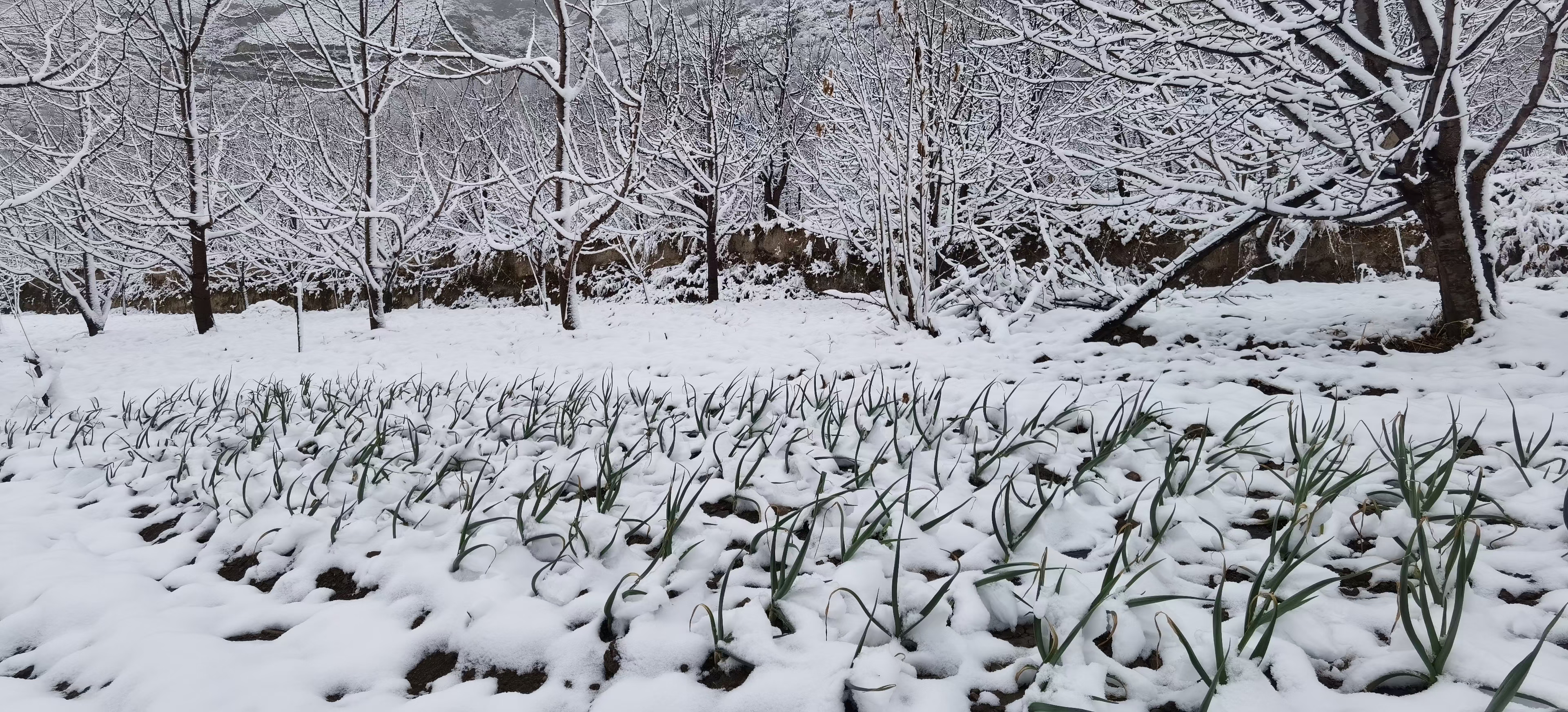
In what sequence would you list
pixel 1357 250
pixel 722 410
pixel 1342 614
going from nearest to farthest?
1. pixel 1342 614
2. pixel 722 410
3. pixel 1357 250

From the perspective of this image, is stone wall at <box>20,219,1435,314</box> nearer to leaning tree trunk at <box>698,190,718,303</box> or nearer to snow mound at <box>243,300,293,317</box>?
snow mound at <box>243,300,293,317</box>

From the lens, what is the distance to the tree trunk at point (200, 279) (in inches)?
374

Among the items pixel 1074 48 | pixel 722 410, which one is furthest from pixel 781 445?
pixel 1074 48

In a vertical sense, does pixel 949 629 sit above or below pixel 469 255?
below

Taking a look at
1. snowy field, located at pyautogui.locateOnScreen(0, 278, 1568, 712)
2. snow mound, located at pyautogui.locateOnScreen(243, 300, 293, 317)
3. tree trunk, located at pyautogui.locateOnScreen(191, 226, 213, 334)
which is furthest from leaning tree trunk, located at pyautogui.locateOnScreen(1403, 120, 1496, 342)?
snow mound, located at pyautogui.locateOnScreen(243, 300, 293, 317)

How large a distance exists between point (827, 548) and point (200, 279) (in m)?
11.9

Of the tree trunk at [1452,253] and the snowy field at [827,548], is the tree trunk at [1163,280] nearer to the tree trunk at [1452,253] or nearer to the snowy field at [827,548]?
the tree trunk at [1452,253]

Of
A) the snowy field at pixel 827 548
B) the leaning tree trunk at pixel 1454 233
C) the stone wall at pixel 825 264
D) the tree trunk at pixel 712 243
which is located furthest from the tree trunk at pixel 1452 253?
the tree trunk at pixel 712 243

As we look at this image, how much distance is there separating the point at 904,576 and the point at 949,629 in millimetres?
252

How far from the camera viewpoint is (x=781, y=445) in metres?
2.78

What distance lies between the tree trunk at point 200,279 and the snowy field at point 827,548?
7058mm

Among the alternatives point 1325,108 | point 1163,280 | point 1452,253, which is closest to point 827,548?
point 1163,280

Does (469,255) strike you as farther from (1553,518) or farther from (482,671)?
(1553,518)

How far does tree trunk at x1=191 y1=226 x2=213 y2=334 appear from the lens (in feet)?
31.1
